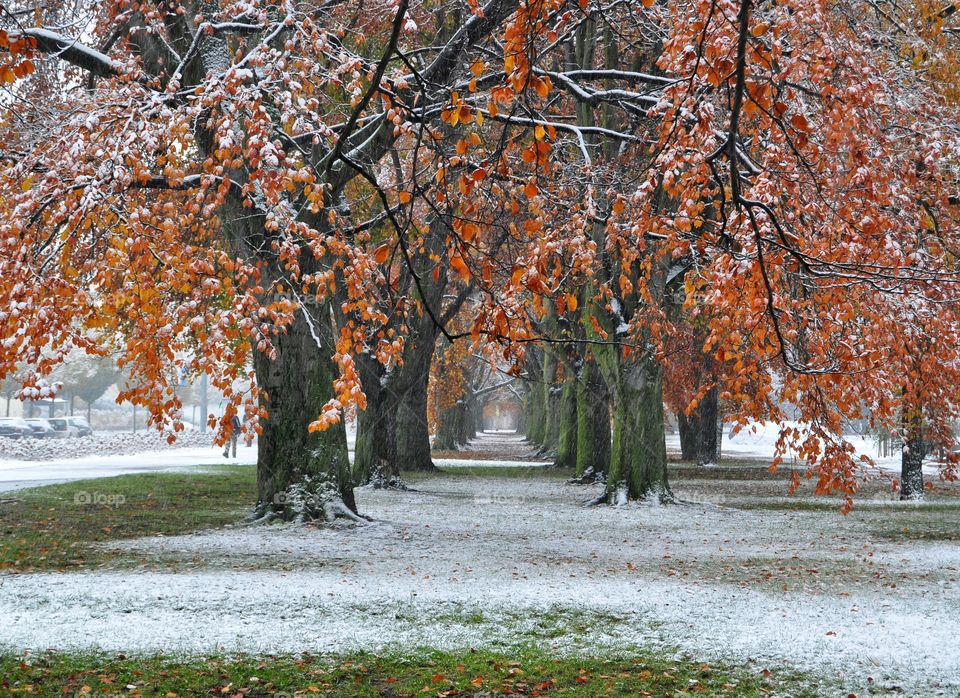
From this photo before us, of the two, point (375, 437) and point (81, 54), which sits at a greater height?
point (81, 54)

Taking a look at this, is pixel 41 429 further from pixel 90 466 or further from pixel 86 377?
pixel 86 377

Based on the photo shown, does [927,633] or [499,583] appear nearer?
[927,633]

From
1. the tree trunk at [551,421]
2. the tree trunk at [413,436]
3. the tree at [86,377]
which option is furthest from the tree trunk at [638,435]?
the tree at [86,377]

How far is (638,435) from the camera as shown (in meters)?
18.0

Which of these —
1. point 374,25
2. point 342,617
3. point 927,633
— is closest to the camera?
point 927,633

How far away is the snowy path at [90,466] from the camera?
23.0 meters

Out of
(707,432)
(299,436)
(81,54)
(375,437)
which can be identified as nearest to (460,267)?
(299,436)

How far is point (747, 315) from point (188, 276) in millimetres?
5038

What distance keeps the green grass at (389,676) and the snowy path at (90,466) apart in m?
14.8

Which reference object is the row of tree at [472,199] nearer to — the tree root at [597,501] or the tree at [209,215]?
the tree at [209,215]

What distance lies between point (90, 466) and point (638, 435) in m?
18.5

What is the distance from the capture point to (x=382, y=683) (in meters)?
6.39

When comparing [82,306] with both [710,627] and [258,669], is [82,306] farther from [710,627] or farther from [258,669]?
[710,627]

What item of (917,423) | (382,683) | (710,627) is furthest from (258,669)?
(917,423)
